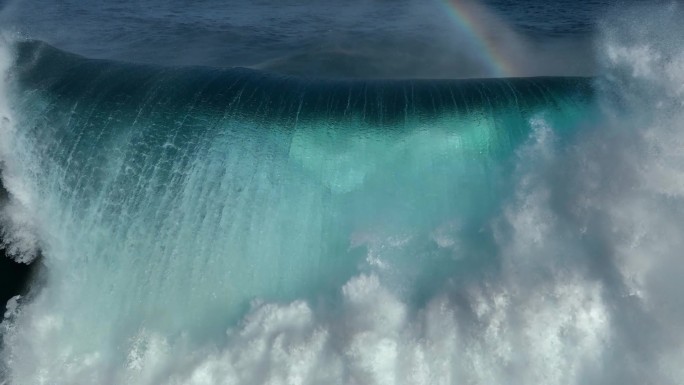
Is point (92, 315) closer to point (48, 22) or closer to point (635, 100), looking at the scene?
point (635, 100)

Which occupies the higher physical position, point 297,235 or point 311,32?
point 311,32

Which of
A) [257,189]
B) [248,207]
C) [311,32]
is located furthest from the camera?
[311,32]

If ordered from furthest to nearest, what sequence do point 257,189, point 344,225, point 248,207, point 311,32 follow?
point 311,32 < point 257,189 < point 248,207 < point 344,225

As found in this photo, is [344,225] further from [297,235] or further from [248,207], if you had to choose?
[248,207]

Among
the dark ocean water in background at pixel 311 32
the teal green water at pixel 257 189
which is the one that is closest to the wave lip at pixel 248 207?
the teal green water at pixel 257 189

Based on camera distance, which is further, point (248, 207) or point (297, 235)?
point (248, 207)

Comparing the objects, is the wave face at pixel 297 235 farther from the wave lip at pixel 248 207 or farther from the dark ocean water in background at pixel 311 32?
the dark ocean water in background at pixel 311 32

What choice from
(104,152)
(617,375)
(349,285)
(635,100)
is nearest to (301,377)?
(349,285)

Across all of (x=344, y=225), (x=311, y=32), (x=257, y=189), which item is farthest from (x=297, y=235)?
(x=311, y=32)
